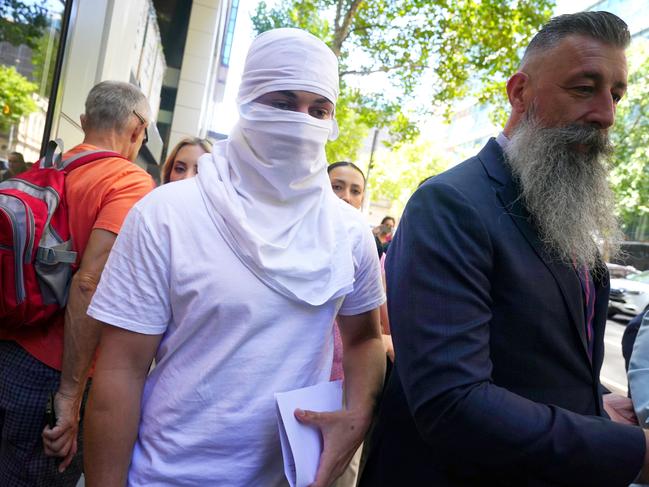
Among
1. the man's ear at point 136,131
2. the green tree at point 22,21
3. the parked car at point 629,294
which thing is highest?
the green tree at point 22,21

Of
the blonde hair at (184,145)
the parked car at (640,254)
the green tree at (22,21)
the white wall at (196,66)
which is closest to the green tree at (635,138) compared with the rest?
the parked car at (640,254)

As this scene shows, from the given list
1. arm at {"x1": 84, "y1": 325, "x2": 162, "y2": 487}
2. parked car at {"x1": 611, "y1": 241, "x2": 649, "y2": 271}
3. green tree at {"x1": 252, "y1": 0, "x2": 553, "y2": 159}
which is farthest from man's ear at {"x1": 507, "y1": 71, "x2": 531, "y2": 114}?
parked car at {"x1": 611, "y1": 241, "x2": 649, "y2": 271}

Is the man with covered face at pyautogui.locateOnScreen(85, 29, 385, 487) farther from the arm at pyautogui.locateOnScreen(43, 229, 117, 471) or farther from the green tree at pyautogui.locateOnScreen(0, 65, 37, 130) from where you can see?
the green tree at pyautogui.locateOnScreen(0, 65, 37, 130)

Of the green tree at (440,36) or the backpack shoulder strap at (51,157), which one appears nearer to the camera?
the backpack shoulder strap at (51,157)

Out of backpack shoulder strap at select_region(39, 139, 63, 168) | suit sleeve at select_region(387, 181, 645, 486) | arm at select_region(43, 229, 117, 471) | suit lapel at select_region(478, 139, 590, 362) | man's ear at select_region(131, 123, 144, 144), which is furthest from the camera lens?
man's ear at select_region(131, 123, 144, 144)

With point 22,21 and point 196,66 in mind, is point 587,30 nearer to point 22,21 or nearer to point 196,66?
point 22,21

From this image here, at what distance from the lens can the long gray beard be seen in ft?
4.75

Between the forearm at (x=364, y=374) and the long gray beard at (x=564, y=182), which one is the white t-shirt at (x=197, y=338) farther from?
the long gray beard at (x=564, y=182)

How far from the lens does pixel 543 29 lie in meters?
1.66

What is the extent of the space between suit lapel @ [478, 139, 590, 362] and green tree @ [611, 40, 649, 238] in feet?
80.0

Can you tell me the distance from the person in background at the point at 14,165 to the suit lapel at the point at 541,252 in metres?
3.89

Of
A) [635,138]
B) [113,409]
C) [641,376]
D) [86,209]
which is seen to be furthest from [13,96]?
[635,138]

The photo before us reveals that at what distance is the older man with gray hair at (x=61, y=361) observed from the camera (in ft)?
6.82

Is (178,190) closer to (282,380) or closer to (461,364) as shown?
(282,380)
